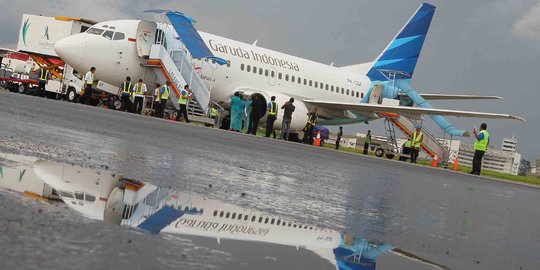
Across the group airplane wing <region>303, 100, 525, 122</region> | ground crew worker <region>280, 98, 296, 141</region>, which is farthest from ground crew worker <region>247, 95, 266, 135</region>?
airplane wing <region>303, 100, 525, 122</region>

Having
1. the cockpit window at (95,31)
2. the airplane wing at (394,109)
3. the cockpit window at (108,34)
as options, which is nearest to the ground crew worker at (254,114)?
the airplane wing at (394,109)

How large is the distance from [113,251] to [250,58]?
22.9 m

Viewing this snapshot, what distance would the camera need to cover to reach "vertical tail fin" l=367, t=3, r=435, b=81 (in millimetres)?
32750

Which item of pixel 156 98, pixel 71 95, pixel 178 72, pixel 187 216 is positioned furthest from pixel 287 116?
pixel 187 216

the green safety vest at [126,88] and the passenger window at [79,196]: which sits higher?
the green safety vest at [126,88]

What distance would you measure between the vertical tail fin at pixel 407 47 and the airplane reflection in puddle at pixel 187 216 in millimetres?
29294

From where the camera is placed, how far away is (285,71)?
26688mm

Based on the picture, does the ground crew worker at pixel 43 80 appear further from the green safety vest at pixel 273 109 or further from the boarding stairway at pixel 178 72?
the green safety vest at pixel 273 109

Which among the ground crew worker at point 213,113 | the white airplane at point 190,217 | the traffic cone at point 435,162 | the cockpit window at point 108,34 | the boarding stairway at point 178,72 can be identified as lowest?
the white airplane at point 190,217

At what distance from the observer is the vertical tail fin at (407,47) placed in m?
32.8

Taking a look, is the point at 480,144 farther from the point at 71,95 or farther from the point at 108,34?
the point at 71,95

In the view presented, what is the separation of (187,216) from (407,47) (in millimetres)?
30543

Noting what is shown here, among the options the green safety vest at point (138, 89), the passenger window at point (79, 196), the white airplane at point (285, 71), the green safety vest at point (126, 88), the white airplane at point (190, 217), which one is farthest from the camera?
the green safety vest at point (138, 89)

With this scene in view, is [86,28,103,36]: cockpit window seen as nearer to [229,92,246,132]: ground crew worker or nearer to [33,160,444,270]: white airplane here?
[229,92,246,132]: ground crew worker
